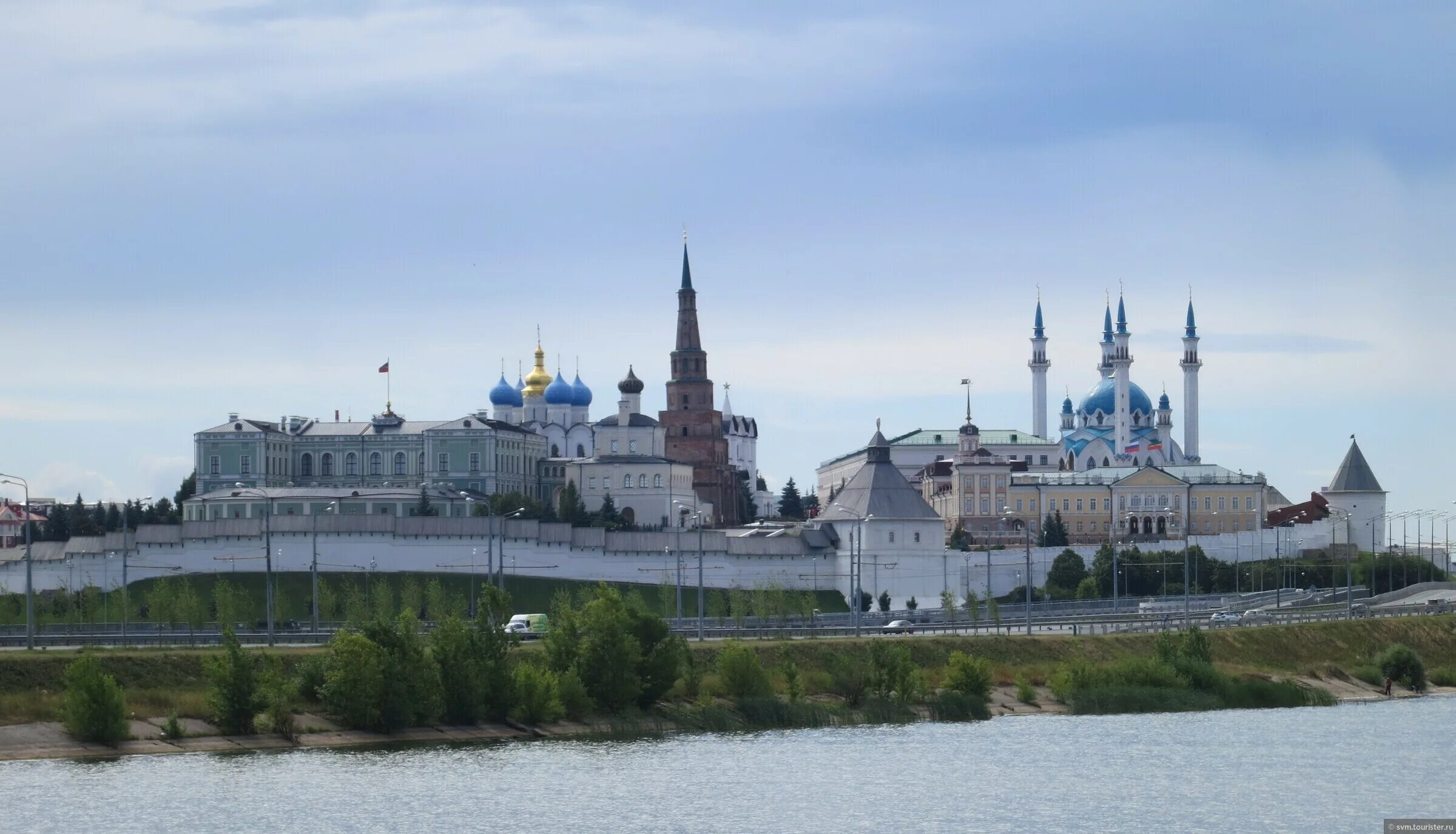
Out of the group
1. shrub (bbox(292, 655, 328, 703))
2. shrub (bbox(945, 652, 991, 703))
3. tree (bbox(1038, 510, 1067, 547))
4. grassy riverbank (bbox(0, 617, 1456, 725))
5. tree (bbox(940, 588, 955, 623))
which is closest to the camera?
grassy riverbank (bbox(0, 617, 1456, 725))

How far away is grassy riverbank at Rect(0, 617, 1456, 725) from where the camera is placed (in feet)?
148

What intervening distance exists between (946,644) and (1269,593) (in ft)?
109

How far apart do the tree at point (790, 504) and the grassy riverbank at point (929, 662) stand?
84857mm

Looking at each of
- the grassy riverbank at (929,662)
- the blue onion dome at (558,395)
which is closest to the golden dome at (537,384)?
the blue onion dome at (558,395)

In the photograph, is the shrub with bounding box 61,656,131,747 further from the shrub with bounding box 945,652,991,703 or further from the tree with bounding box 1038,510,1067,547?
the tree with bounding box 1038,510,1067,547

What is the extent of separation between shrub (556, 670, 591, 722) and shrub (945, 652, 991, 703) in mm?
9665

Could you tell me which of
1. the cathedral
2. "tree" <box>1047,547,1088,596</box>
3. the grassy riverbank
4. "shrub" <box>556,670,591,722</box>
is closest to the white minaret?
the cathedral

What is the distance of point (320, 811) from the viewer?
120ft

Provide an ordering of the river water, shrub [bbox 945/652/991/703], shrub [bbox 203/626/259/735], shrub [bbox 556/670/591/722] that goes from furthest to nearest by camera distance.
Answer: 1. shrub [bbox 945/652/991/703]
2. shrub [bbox 556/670/591/722]
3. shrub [bbox 203/626/259/735]
4. the river water

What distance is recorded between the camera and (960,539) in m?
121

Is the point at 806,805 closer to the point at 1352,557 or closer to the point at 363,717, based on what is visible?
the point at 363,717

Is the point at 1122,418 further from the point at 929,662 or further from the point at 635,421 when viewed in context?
the point at 929,662

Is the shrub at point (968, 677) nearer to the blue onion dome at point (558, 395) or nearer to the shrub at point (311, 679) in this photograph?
the shrub at point (311, 679)

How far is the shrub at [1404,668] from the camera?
62438 mm
